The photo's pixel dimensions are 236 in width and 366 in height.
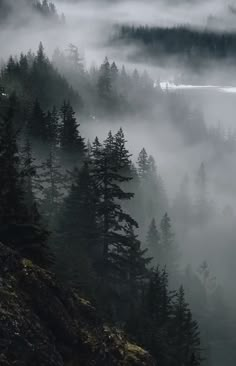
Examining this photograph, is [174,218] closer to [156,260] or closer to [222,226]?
[222,226]

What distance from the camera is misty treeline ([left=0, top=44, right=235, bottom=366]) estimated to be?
88.7 feet

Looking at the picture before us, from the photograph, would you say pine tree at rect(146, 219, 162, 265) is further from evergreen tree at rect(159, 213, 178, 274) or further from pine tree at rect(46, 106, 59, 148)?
pine tree at rect(46, 106, 59, 148)

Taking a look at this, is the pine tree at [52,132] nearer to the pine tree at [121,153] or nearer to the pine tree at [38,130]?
the pine tree at [38,130]

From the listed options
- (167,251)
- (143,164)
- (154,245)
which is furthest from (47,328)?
(143,164)

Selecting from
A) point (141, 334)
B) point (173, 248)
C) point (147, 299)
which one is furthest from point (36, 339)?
point (173, 248)

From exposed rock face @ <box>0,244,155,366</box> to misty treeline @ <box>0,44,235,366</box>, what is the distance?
216cm

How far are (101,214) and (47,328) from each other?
21036 mm

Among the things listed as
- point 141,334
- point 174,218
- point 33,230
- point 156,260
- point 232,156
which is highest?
point 232,156

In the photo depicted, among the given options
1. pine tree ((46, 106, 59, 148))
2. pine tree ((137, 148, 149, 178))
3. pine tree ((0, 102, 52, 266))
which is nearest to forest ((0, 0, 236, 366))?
pine tree ((0, 102, 52, 266))

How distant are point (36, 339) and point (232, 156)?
17932cm

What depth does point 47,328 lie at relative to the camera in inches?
607

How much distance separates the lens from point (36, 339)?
1448 cm

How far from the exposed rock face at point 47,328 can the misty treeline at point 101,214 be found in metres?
2.16

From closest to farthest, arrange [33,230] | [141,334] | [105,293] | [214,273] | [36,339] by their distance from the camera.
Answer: [36,339], [33,230], [141,334], [105,293], [214,273]
